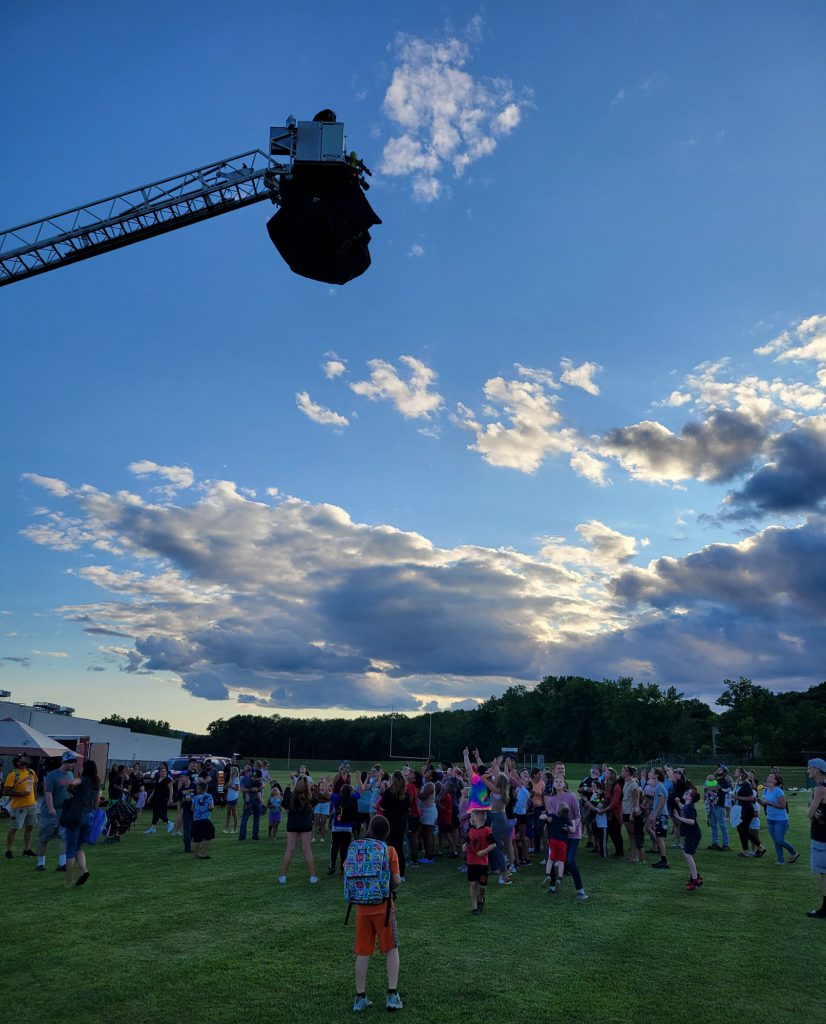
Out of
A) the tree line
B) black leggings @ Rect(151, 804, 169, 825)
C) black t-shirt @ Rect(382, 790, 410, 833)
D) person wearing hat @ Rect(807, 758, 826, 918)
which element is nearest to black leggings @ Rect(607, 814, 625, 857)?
black t-shirt @ Rect(382, 790, 410, 833)

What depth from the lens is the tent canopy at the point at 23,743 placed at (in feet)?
88.6

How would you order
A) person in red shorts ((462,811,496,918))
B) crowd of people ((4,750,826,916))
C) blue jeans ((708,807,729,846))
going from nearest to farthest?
person in red shorts ((462,811,496,918)) → crowd of people ((4,750,826,916)) → blue jeans ((708,807,729,846))

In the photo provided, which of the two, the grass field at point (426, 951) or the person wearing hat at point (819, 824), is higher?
the person wearing hat at point (819, 824)

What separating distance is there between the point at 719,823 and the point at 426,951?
515 inches

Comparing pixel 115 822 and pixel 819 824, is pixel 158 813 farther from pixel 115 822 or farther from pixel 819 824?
pixel 819 824

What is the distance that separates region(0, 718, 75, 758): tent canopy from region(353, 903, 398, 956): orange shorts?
925 inches

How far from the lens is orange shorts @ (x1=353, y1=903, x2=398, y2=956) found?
22.7ft

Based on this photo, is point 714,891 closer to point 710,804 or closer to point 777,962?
point 777,962

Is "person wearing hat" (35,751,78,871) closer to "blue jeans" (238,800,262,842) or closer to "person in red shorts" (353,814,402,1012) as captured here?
"blue jeans" (238,800,262,842)

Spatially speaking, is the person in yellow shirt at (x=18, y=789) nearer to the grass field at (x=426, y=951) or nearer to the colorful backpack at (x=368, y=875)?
the grass field at (x=426, y=951)

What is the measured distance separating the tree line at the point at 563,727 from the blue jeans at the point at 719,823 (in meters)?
71.8

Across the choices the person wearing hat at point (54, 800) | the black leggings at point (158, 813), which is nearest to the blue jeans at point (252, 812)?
the black leggings at point (158, 813)

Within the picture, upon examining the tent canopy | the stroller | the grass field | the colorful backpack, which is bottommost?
the grass field

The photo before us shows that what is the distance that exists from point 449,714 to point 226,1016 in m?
149
